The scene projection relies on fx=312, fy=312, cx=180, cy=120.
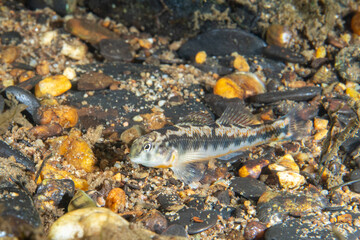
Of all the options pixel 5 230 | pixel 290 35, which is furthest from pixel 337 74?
pixel 5 230

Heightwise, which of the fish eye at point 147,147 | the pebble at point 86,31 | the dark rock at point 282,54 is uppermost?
the dark rock at point 282,54

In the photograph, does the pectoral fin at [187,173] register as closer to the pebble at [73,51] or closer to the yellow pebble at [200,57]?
the yellow pebble at [200,57]

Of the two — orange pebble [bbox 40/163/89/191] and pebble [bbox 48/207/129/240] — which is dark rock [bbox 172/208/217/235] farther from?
orange pebble [bbox 40/163/89/191]

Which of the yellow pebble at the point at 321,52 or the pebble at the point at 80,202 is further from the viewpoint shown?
the yellow pebble at the point at 321,52

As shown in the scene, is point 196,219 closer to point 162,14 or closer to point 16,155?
point 16,155

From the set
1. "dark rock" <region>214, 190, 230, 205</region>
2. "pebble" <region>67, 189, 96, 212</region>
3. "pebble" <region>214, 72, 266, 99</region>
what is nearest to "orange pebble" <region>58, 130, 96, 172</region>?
"pebble" <region>67, 189, 96, 212</region>

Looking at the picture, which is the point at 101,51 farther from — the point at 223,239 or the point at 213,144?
the point at 223,239

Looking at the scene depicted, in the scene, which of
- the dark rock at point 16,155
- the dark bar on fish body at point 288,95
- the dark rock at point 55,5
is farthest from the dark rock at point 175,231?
the dark rock at point 55,5
